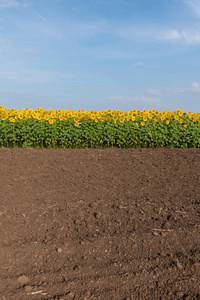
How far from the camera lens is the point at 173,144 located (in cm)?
814

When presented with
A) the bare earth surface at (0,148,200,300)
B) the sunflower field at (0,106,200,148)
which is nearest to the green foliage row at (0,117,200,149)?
the sunflower field at (0,106,200,148)

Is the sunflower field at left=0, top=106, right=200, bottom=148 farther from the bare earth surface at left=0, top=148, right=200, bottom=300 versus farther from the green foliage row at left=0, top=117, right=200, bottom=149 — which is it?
the bare earth surface at left=0, top=148, right=200, bottom=300

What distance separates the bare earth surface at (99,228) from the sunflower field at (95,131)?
170 centimetres

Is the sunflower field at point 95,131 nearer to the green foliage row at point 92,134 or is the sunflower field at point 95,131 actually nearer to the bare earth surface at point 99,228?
the green foliage row at point 92,134

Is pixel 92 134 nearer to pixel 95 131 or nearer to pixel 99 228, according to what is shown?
pixel 95 131

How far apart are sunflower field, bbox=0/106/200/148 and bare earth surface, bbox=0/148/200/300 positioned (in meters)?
1.70

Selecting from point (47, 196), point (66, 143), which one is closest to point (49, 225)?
point (47, 196)

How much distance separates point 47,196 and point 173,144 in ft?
15.2

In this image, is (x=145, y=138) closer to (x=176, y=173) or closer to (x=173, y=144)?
(x=173, y=144)

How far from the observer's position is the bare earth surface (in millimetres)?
2664

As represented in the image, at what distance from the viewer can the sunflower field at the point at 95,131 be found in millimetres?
7688

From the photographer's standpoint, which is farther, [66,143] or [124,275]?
[66,143]

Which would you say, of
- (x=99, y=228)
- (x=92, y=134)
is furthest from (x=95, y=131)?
(x=99, y=228)

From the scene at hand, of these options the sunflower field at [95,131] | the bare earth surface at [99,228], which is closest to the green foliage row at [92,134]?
the sunflower field at [95,131]
